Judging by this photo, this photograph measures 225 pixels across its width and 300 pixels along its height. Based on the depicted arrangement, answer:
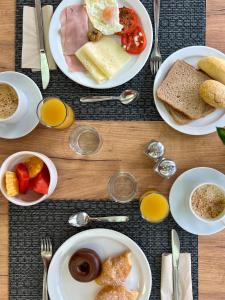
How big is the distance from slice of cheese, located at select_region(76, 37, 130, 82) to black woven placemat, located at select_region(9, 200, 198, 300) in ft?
1.26

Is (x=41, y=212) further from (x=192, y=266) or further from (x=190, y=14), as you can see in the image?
(x=190, y=14)

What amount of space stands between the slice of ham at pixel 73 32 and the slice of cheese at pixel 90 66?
0.02 m

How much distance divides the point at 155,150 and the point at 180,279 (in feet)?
1.24

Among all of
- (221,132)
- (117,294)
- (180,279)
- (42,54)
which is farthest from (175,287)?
(42,54)

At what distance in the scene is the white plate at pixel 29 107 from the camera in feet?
4.58

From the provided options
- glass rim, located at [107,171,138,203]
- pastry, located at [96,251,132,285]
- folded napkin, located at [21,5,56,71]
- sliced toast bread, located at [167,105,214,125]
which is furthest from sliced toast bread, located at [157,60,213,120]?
pastry, located at [96,251,132,285]

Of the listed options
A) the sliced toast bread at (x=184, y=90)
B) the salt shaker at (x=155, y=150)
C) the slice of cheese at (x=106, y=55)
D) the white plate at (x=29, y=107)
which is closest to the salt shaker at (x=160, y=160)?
the salt shaker at (x=155, y=150)

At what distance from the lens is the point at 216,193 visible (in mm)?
1351

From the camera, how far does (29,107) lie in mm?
1405

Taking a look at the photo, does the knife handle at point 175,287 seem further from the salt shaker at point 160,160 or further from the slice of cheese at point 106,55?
the slice of cheese at point 106,55

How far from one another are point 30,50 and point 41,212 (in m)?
0.47

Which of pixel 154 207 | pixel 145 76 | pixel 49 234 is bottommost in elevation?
pixel 49 234

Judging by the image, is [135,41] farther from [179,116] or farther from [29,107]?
[29,107]

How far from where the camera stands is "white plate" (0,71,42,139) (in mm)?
1396
